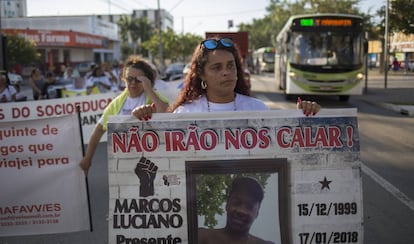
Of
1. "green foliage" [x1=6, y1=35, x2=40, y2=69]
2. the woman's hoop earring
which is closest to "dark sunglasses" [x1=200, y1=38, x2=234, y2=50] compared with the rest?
the woman's hoop earring

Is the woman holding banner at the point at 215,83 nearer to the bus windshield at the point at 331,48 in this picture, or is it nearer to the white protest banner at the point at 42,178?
the white protest banner at the point at 42,178

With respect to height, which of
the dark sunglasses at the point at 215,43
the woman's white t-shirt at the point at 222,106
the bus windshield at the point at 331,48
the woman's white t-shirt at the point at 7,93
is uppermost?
the bus windshield at the point at 331,48

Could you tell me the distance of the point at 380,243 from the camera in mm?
4379

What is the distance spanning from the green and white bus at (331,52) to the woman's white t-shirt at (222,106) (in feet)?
48.1

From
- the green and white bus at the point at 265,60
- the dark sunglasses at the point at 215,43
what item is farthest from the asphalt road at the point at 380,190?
the green and white bus at the point at 265,60

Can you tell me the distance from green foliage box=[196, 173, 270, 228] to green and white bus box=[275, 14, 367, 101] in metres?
15.1

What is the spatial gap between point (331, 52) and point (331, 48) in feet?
0.49

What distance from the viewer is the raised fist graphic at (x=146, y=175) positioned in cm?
296

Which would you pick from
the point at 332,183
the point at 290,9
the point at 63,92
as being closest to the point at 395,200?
the point at 332,183

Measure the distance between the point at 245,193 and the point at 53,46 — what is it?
5237cm

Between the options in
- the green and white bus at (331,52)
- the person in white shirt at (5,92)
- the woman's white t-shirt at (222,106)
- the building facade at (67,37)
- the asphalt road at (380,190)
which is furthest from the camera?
the building facade at (67,37)

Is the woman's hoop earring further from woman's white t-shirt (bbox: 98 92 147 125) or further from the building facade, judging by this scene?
the building facade

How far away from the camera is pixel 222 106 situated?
324 cm

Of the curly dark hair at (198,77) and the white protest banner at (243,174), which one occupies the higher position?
the curly dark hair at (198,77)
